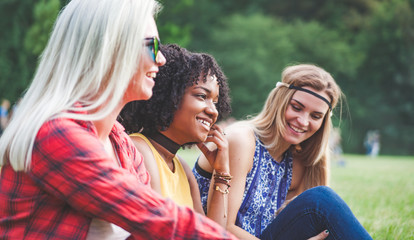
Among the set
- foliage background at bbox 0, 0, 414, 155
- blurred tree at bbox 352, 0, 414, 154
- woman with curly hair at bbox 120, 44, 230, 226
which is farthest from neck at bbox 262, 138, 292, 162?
blurred tree at bbox 352, 0, 414, 154

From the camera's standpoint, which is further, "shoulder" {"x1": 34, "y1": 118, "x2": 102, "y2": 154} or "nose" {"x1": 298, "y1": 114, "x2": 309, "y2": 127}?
"nose" {"x1": 298, "y1": 114, "x2": 309, "y2": 127}

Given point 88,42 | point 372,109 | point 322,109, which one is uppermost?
point 88,42

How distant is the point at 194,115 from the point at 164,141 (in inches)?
10.1

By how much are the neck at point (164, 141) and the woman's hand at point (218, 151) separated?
26 centimetres

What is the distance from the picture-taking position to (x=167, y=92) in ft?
8.92

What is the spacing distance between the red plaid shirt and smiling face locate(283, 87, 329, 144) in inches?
80.5

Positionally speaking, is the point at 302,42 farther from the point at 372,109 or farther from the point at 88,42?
the point at 88,42

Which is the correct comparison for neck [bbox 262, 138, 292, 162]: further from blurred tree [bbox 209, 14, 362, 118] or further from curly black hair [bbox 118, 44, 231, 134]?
blurred tree [bbox 209, 14, 362, 118]

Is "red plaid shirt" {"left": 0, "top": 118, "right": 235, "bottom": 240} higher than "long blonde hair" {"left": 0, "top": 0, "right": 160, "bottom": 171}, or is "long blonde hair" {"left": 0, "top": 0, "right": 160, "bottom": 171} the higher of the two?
"long blonde hair" {"left": 0, "top": 0, "right": 160, "bottom": 171}

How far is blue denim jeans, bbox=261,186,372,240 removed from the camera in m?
2.60

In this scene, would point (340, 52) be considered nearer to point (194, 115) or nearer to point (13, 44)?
point (13, 44)

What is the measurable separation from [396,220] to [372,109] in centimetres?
3788

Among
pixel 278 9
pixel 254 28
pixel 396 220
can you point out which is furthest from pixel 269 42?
pixel 396 220

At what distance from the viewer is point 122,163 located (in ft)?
6.45
